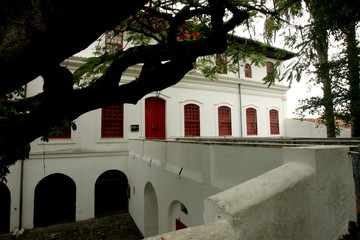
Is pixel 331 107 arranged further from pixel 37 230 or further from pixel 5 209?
pixel 5 209

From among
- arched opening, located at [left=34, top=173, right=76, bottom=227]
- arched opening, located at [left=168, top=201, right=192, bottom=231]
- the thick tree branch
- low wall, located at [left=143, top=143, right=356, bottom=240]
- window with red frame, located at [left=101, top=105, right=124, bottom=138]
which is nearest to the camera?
low wall, located at [left=143, top=143, right=356, bottom=240]

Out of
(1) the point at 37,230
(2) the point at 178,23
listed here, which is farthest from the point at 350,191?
(1) the point at 37,230

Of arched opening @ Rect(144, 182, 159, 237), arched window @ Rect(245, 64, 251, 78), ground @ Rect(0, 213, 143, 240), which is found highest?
arched window @ Rect(245, 64, 251, 78)

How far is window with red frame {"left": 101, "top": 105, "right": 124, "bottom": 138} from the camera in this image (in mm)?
10156

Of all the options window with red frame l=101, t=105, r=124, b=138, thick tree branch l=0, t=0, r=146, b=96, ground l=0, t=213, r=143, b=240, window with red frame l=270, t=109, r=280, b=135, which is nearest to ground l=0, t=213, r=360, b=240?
ground l=0, t=213, r=143, b=240

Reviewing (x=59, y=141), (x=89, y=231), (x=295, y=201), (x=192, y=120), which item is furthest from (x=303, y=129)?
(x=59, y=141)

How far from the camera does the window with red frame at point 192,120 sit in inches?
469

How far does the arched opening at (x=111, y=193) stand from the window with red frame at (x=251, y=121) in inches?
386

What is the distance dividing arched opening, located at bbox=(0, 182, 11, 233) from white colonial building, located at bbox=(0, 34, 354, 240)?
0.15ft

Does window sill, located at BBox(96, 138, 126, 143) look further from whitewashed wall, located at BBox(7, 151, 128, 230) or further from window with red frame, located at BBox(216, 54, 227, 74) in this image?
window with red frame, located at BBox(216, 54, 227, 74)

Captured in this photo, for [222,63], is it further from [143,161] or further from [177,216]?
[143,161]

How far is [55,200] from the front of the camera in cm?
927

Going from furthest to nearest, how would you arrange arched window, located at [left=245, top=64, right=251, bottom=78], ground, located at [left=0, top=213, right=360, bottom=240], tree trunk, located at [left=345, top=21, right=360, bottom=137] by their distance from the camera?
arched window, located at [left=245, top=64, right=251, bottom=78] → ground, located at [left=0, top=213, right=360, bottom=240] → tree trunk, located at [left=345, top=21, right=360, bottom=137]

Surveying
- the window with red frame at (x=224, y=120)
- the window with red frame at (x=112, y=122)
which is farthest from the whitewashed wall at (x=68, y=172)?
the window with red frame at (x=224, y=120)
